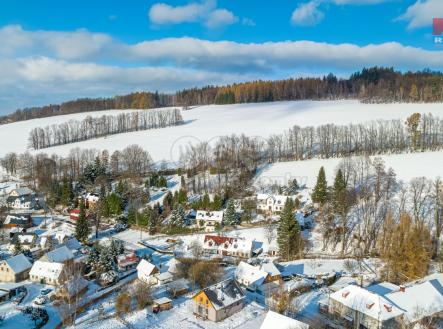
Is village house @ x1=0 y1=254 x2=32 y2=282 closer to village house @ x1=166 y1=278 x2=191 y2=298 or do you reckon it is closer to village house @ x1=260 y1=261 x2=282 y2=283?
village house @ x1=166 y1=278 x2=191 y2=298

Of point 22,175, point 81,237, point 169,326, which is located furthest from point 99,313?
point 22,175

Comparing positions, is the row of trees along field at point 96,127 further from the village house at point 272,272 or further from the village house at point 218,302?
the village house at point 218,302

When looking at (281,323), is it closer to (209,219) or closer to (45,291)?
(45,291)

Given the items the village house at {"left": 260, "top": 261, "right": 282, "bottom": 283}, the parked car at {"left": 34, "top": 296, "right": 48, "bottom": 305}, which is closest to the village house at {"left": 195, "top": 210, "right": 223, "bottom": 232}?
the village house at {"left": 260, "top": 261, "right": 282, "bottom": 283}

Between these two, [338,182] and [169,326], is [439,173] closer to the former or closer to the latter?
[338,182]

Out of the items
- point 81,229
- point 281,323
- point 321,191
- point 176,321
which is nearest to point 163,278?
point 176,321

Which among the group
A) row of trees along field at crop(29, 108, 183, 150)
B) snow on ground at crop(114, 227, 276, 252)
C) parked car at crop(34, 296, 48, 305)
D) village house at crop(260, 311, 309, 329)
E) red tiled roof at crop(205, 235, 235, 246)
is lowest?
snow on ground at crop(114, 227, 276, 252)
